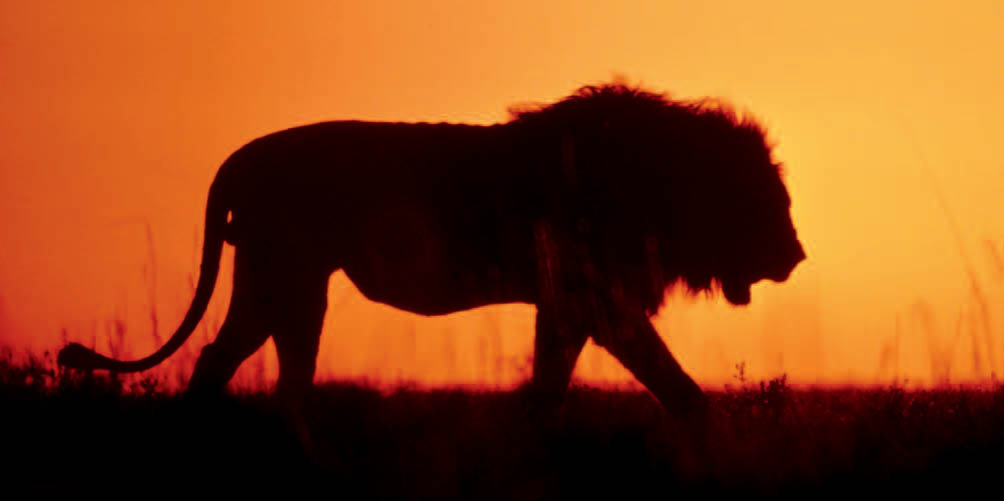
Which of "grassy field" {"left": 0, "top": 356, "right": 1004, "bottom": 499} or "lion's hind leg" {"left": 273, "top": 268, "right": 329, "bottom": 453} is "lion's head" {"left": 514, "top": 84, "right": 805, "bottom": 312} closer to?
"grassy field" {"left": 0, "top": 356, "right": 1004, "bottom": 499}

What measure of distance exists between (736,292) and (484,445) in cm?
233

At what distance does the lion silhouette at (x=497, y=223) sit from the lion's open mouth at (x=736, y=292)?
1.01ft

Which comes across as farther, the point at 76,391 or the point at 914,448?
the point at 76,391

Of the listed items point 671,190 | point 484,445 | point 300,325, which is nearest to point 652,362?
point 671,190

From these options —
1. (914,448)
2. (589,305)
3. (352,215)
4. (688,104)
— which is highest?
(688,104)

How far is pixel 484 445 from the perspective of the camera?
245 inches

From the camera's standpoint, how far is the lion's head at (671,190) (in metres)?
7.41

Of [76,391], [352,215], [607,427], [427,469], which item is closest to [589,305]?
[607,427]

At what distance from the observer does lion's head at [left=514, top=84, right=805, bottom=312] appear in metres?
7.41

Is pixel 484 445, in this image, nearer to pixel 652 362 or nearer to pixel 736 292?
pixel 652 362

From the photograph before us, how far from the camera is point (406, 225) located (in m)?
7.24

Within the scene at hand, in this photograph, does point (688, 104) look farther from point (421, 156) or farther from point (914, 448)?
point (914, 448)

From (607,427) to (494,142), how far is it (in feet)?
5.38

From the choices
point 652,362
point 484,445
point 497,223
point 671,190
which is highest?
point 671,190
